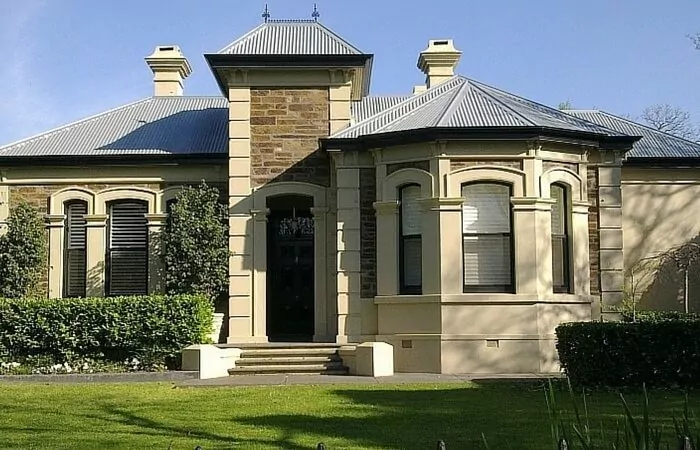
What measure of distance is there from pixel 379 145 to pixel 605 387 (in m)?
6.27

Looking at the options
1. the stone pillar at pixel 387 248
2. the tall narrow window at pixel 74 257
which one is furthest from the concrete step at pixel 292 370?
the tall narrow window at pixel 74 257

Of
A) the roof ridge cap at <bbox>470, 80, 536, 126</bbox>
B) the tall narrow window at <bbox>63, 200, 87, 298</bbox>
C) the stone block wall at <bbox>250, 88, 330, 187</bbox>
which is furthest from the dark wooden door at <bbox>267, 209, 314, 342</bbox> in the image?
the roof ridge cap at <bbox>470, 80, 536, 126</bbox>

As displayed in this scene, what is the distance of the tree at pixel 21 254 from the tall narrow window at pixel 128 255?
4.75ft

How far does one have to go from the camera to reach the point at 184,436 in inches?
331

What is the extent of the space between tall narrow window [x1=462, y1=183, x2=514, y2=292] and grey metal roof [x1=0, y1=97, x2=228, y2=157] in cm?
590

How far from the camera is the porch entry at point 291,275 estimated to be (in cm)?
1816

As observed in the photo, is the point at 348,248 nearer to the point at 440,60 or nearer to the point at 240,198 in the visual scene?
the point at 240,198

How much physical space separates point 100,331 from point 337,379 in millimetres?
4316

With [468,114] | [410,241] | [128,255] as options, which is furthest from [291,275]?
[468,114]

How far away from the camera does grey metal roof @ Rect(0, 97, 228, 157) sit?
62.3 feet

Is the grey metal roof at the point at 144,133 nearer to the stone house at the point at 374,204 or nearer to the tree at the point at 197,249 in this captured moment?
the stone house at the point at 374,204

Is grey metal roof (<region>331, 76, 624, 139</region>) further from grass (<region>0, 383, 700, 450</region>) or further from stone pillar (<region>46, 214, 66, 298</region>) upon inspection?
stone pillar (<region>46, 214, 66, 298</region>)

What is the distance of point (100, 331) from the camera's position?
1509 cm

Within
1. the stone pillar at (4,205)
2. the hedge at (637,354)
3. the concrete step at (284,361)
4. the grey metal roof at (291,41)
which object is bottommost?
the concrete step at (284,361)
